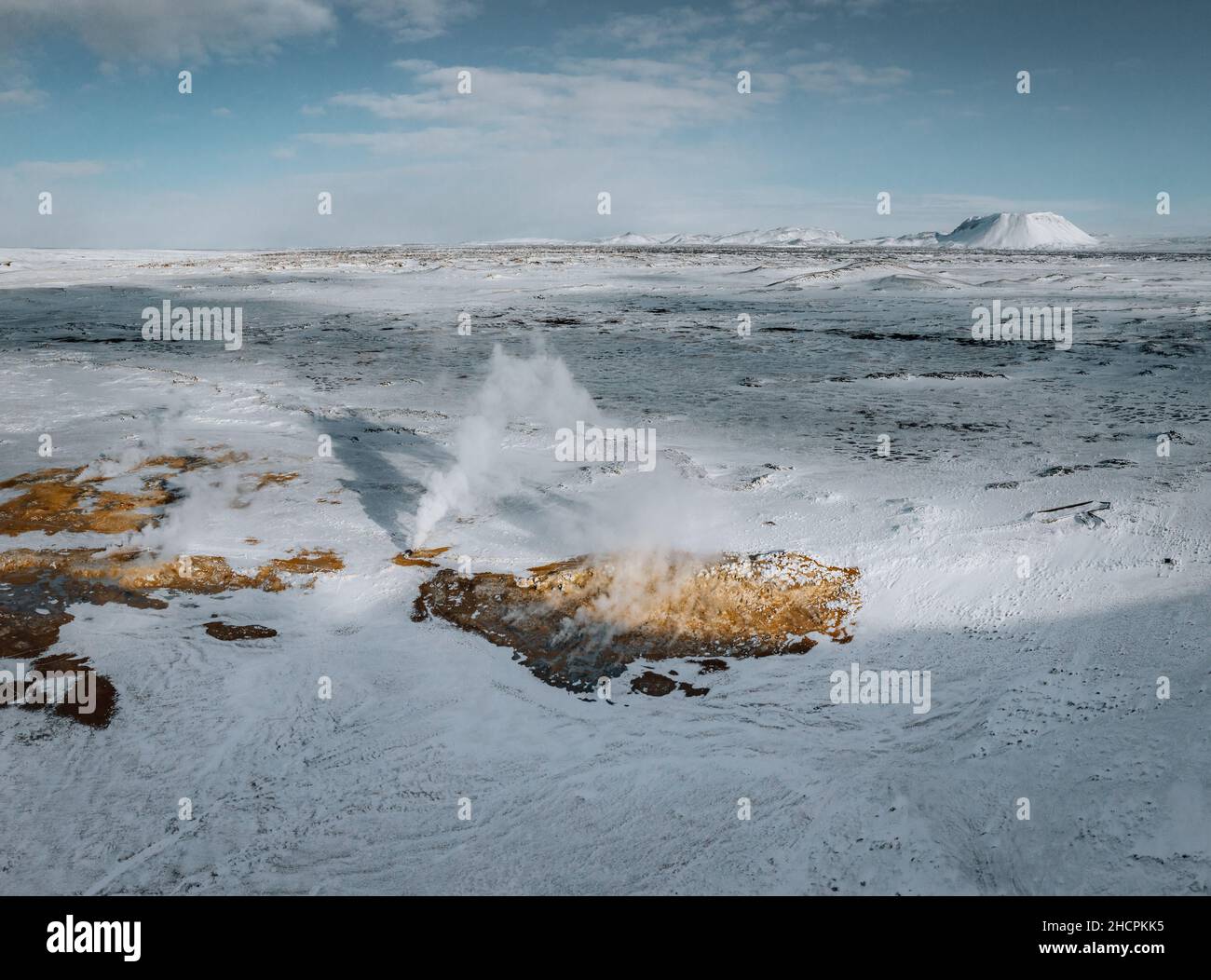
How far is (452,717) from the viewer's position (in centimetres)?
379

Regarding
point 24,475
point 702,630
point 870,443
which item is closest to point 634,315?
point 870,443

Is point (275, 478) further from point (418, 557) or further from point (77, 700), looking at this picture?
point (77, 700)

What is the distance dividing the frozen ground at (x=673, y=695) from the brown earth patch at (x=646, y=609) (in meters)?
0.15

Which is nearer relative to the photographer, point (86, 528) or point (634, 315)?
point (86, 528)

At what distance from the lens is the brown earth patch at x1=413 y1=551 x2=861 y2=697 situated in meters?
4.22

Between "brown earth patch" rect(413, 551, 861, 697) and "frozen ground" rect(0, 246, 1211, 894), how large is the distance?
149 mm

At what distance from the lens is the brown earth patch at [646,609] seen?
13.9ft

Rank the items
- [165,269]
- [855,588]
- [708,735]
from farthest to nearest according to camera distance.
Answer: [165,269]
[855,588]
[708,735]

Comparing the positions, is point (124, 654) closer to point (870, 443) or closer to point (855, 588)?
point (855, 588)

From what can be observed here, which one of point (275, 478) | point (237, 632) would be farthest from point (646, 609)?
point (275, 478)

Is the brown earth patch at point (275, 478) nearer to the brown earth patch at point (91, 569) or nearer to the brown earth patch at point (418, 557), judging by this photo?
the brown earth patch at point (91, 569)

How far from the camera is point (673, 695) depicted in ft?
Result: 12.9

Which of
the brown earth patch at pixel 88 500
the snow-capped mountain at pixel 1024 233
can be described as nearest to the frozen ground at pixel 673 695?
the brown earth patch at pixel 88 500

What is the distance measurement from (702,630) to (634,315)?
14262 mm
